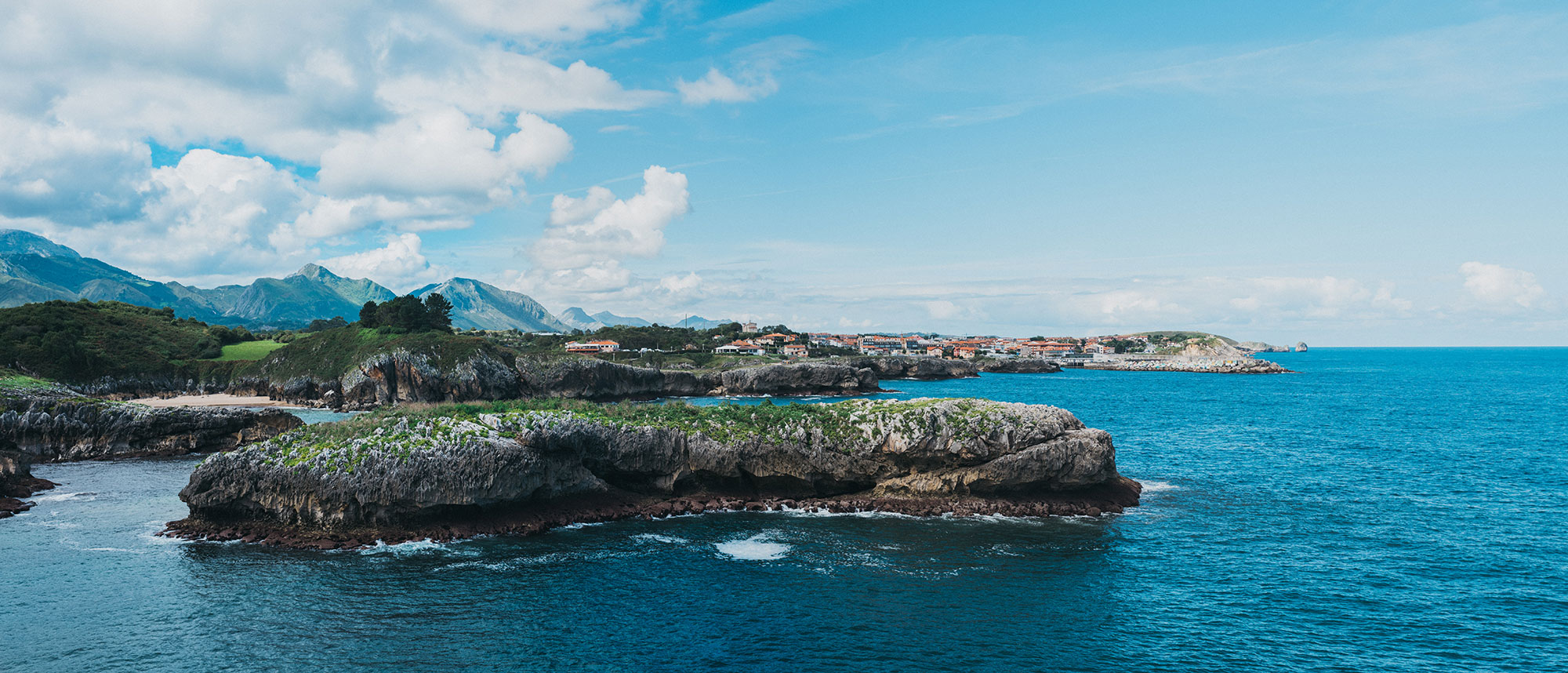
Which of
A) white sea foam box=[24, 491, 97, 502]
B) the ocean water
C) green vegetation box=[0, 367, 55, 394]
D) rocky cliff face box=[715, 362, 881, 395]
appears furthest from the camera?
rocky cliff face box=[715, 362, 881, 395]

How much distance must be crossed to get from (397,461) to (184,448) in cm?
4048

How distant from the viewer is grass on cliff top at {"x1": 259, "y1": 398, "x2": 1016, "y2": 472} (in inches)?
1506

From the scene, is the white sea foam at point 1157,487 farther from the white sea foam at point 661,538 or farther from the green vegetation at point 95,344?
the green vegetation at point 95,344

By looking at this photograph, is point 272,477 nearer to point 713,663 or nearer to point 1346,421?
point 713,663

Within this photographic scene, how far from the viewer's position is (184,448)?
2450 inches

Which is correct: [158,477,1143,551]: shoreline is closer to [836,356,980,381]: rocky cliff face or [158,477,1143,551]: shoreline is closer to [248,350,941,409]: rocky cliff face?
[248,350,941,409]: rocky cliff face

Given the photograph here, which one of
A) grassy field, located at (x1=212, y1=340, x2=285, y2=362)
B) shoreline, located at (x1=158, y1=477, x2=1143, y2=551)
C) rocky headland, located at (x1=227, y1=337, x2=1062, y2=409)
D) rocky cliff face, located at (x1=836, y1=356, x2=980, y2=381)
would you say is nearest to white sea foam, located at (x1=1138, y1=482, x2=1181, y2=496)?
shoreline, located at (x1=158, y1=477, x2=1143, y2=551)

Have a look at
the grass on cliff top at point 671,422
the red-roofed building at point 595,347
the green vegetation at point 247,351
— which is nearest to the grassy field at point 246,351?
the green vegetation at point 247,351

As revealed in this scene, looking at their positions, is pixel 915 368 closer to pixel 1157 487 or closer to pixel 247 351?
pixel 1157 487

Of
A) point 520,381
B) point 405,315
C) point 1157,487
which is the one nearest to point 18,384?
point 405,315

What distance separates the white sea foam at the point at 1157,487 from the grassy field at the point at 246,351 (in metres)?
123

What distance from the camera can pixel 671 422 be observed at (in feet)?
151

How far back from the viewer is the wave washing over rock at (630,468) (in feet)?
120

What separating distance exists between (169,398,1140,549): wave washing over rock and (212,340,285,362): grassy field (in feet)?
312
